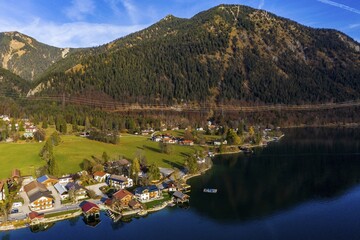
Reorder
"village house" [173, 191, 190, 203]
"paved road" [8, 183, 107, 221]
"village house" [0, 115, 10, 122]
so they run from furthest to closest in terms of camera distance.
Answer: "village house" [0, 115, 10, 122]
"village house" [173, 191, 190, 203]
"paved road" [8, 183, 107, 221]

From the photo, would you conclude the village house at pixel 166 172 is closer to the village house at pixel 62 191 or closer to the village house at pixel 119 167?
the village house at pixel 119 167

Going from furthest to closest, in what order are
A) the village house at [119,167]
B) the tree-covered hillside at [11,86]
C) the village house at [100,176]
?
the tree-covered hillside at [11,86], the village house at [119,167], the village house at [100,176]

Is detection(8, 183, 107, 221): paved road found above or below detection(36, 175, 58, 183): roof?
below

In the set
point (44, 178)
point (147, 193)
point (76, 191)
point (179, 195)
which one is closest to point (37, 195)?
point (76, 191)

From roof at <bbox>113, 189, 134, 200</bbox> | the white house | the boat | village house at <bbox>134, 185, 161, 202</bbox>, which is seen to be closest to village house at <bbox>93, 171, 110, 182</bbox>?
the white house

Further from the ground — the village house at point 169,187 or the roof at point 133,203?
the village house at point 169,187

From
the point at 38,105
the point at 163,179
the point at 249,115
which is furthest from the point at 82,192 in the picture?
the point at 249,115

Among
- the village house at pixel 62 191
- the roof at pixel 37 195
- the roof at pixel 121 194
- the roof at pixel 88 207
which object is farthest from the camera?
the village house at pixel 62 191

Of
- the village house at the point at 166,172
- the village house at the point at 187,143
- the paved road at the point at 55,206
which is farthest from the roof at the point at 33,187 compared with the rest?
the village house at the point at 187,143

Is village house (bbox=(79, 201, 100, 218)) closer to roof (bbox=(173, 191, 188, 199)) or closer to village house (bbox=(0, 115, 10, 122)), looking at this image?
roof (bbox=(173, 191, 188, 199))
